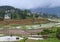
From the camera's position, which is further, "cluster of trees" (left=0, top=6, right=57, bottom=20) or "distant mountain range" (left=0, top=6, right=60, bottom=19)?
"distant mountain range" (left=0, top=6, right=60, bottom=19)

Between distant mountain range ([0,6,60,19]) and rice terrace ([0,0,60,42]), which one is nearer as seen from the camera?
rice terrace ([0,0,60,42])

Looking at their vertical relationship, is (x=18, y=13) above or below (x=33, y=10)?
below

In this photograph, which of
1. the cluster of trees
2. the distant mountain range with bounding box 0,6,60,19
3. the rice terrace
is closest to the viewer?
the rice terrace

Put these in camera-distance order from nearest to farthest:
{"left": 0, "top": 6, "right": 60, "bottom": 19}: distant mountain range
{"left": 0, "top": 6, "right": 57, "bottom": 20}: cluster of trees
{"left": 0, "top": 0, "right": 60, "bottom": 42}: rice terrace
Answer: {"left": 0, "top": 0, "right": 60, "bottom": 42}: rice terrace < {"left": 0, "top": 6, "right": 57, "bottom": 20}: cluster of trees < {"left": 0, "top": 6, "right": 60, "bottom": 19}: distant mountain range

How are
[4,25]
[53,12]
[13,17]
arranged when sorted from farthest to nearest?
[53,12] → [13,17] → [4,25]

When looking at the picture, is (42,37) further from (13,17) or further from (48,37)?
(13,17)

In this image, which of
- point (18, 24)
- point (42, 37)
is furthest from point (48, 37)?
point (18, 24)

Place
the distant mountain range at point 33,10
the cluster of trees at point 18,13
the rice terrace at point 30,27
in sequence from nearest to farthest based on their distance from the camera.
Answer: the rice terrace at point 30,27
the cluster of trees at point 18,13
the distant mountain range at point 33,10

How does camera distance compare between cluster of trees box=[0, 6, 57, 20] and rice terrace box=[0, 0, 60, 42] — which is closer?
rice terrace box=[0, 0, 60, 42]

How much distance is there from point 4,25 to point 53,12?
3996 mm

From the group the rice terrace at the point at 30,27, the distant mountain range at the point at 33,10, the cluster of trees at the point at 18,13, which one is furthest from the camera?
the distant mountain range at the point at 33,10

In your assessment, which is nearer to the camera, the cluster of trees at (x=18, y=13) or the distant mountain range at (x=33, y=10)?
the cluster of trees at (x=18, y=13)

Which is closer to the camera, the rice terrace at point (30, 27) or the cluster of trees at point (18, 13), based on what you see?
the rice terrace at point (30, 27)

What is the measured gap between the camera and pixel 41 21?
33.2ft
